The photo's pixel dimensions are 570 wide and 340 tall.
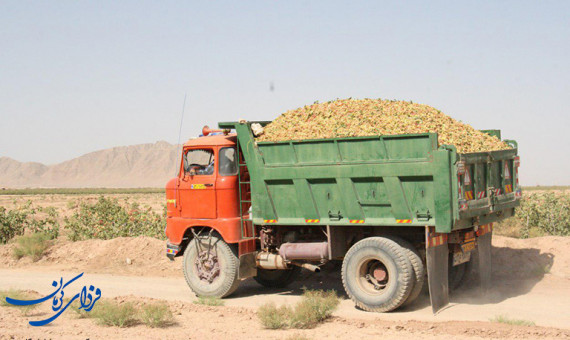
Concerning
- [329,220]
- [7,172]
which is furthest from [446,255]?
[7,172]

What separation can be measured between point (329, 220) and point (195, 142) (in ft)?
10.6

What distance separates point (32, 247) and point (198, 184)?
284 inches

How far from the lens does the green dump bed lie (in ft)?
30.8

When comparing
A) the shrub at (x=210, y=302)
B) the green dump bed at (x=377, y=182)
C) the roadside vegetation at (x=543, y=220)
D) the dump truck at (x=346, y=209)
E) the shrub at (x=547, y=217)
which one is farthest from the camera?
the shrub at (x=547, y=217)

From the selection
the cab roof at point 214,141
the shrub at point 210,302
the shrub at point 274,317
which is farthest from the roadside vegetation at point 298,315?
the cab roof at point 214,141

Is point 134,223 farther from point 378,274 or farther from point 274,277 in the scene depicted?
point 378,274

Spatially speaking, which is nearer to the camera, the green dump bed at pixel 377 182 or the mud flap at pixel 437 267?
the green dump bed at pixel 377 182

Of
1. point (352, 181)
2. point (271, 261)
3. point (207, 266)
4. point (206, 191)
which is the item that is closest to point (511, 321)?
point (352, 181)

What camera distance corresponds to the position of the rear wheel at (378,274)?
9.89 m

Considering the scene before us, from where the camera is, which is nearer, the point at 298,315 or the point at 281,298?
the point at 298,315

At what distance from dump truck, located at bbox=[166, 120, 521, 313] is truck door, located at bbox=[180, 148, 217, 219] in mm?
→ 19

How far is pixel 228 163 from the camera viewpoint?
11.8m

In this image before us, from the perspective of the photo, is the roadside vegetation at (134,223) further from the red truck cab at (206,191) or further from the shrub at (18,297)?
the shrub at (18,297)

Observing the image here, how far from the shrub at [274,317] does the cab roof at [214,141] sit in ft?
11.6
